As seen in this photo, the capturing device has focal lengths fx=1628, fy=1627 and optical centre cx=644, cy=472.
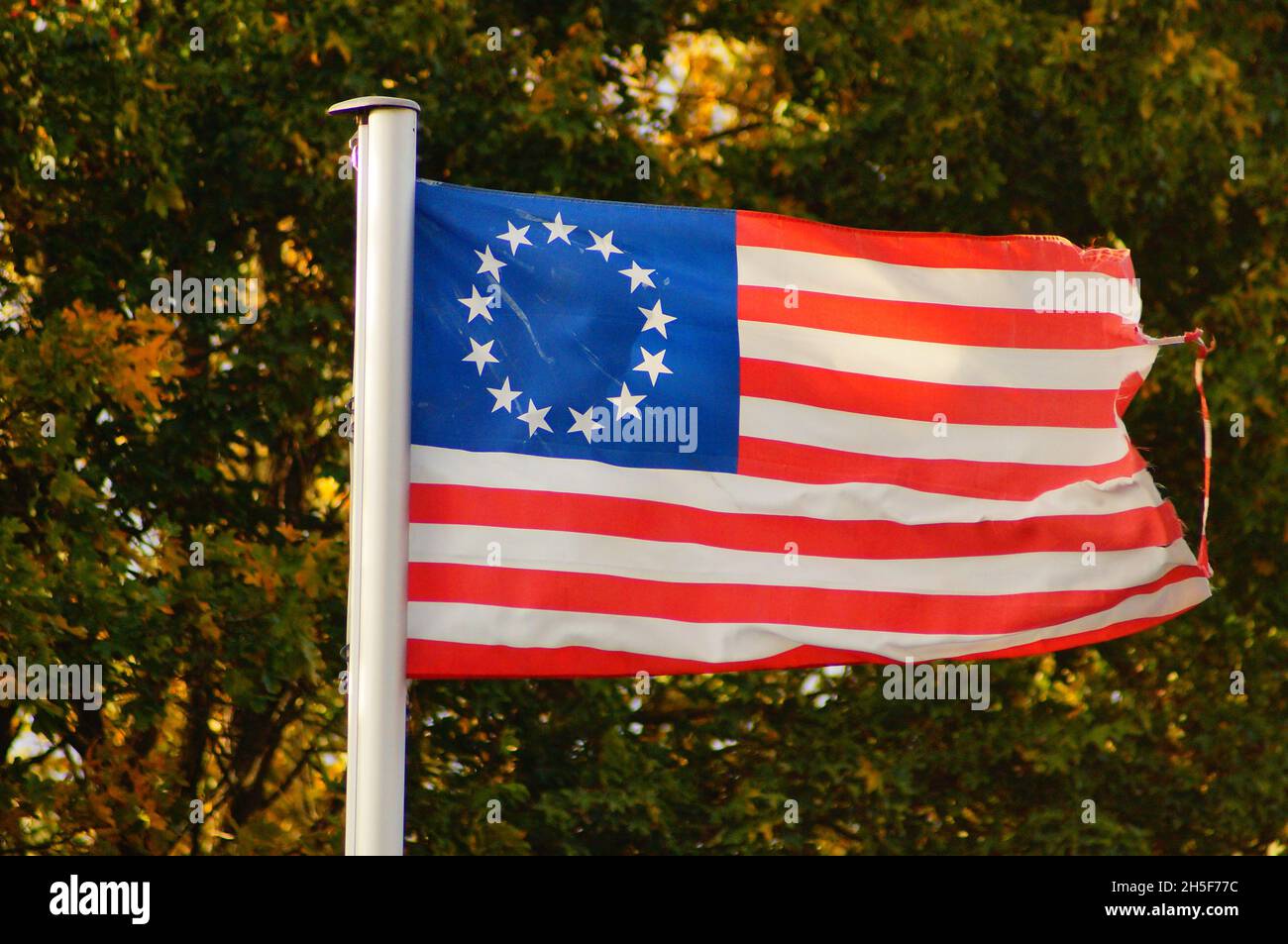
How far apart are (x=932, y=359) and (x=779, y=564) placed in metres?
0.91

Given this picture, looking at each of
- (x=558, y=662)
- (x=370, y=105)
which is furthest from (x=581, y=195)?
(x=558, y=662)

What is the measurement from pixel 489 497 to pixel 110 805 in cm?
588

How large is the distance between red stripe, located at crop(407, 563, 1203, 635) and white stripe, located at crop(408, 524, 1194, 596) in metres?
0.02

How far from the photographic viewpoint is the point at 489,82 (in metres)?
10.0

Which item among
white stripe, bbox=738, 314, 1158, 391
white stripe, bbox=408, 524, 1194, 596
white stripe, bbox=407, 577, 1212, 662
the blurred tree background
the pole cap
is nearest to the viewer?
the pole cap

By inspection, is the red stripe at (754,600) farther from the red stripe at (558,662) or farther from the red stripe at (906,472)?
the red stripe at (906,472)

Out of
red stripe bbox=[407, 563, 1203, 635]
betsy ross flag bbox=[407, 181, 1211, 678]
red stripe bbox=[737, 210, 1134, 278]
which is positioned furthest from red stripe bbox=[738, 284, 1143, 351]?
red stripe bbox=[407, 563, 1203, 635]

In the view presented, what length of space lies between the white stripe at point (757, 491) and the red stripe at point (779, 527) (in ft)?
0.07

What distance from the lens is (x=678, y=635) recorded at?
497cm

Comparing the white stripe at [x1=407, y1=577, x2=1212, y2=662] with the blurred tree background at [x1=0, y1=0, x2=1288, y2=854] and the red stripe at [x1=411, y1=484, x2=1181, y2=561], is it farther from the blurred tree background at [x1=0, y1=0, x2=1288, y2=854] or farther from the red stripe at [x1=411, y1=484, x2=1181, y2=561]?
the blurred tree background at [x1=0, y1=0, x2=1288, y2=854]

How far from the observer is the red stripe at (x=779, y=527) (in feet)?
15.8

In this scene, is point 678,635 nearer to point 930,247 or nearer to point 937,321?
point 937,321

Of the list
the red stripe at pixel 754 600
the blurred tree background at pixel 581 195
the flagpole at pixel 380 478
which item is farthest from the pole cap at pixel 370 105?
the blurred tree background at pixel 581 195

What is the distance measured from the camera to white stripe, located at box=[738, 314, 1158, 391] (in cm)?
528
